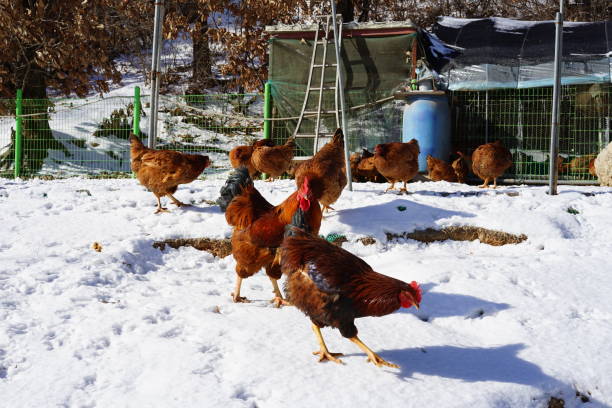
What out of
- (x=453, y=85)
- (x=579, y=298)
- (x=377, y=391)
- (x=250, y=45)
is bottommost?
(x=377, y=391)

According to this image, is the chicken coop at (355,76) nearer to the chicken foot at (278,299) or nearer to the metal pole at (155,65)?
the metal pole at (155,65)

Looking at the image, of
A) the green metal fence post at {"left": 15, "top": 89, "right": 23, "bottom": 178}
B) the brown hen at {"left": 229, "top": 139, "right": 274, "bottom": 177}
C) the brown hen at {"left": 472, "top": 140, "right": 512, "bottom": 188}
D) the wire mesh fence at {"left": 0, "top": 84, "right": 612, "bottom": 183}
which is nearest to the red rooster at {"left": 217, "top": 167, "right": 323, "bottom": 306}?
the brown hen at {"left": 229, "top": 139, "right": 274, "bottom": 177}

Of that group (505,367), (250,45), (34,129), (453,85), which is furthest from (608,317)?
(250,45)

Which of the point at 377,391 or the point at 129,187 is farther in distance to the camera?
the point at 129,187

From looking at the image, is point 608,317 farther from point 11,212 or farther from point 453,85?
point 453,85

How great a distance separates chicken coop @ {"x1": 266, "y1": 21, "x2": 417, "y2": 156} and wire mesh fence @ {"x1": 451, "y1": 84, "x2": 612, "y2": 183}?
4.62 feet

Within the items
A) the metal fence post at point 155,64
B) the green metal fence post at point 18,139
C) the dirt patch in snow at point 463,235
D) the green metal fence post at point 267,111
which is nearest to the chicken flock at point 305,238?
the metal fence post at point 155,64

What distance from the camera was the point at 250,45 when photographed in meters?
16.0

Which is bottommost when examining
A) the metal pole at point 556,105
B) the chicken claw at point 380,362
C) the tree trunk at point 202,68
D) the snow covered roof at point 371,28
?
the chicken claw at point 380,362

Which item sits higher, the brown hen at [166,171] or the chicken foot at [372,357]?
the brown hen at [166,171]

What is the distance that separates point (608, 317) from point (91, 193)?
7076 millimetres

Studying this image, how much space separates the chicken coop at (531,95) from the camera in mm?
10891

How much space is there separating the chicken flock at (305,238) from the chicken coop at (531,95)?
12.0ft

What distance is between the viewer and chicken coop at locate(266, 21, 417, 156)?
11.7 m
